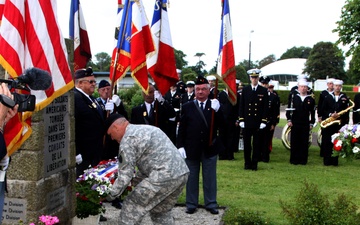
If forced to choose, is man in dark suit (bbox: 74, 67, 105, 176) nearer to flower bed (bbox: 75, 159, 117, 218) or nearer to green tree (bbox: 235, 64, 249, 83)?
flower bed (bbox: 75, 159, 117, 218)

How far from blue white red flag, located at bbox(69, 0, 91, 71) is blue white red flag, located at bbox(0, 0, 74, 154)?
113 inches

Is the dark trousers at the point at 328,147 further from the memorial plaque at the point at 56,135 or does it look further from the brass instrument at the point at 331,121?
the memorial plaque at the point at 56,135

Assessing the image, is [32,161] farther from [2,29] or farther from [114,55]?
[114,55]

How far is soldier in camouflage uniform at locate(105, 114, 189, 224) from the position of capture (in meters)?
4.98

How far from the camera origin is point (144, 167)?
516cm

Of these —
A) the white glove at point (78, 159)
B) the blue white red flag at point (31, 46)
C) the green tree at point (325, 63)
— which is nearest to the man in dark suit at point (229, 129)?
the white glove at point (78, 159)

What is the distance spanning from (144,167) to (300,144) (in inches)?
303

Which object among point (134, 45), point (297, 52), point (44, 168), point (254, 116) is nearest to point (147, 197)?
point (44, 168)

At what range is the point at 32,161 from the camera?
507 cm

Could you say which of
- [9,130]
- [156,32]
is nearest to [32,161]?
[9,130]

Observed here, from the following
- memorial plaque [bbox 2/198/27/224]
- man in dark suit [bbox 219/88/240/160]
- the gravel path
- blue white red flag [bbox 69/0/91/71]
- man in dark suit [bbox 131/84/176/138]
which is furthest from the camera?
man in dark suit [bbox 219/88/240/160]

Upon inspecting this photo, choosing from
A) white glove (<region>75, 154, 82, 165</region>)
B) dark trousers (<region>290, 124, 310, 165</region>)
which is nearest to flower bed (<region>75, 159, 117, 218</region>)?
white glove (<region>75, 154, 82, 165</region>)

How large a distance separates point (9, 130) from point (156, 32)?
14.4 feet

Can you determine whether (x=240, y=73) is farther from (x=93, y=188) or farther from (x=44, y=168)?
(x=44, y=168)
